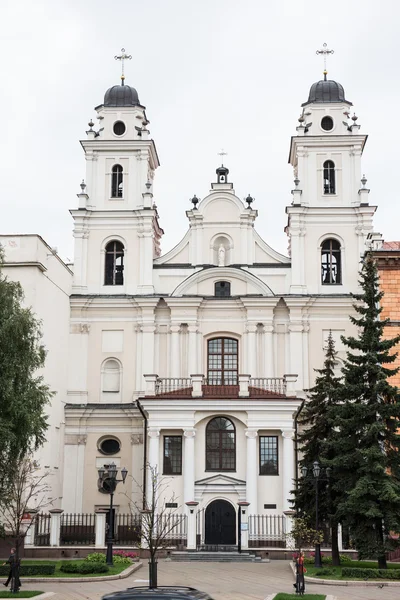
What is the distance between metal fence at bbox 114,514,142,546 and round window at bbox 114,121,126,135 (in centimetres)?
2104

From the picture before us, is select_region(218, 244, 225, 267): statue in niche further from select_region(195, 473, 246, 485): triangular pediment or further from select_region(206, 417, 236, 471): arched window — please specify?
select_region(195, 473, 246, 485): triangular pediment

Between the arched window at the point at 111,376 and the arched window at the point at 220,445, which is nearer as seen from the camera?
the arched window at the point at 220,445

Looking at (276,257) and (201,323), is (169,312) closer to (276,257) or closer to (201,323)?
(201,323)

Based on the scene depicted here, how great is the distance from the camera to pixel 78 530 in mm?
39281

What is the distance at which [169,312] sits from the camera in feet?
147

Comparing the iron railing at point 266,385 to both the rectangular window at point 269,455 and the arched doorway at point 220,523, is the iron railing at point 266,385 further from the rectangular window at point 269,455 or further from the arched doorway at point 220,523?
the arched doorway at point 220,523

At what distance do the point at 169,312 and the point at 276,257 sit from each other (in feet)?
21.3

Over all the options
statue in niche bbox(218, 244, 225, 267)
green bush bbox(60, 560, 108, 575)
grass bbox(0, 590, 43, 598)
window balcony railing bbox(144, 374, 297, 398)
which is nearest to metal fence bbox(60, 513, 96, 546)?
window balcony railing bbox(144, 374, 297, 398)

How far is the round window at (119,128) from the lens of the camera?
47.9 m

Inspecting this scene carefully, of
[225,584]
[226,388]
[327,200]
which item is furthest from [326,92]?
[225,584]

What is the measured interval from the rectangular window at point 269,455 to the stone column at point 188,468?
321 cm

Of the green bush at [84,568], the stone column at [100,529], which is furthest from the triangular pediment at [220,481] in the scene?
the green bush at [84,568]

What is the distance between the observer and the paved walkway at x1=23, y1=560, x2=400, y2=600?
2323 cm

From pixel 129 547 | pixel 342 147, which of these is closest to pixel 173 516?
pixel 129 547
